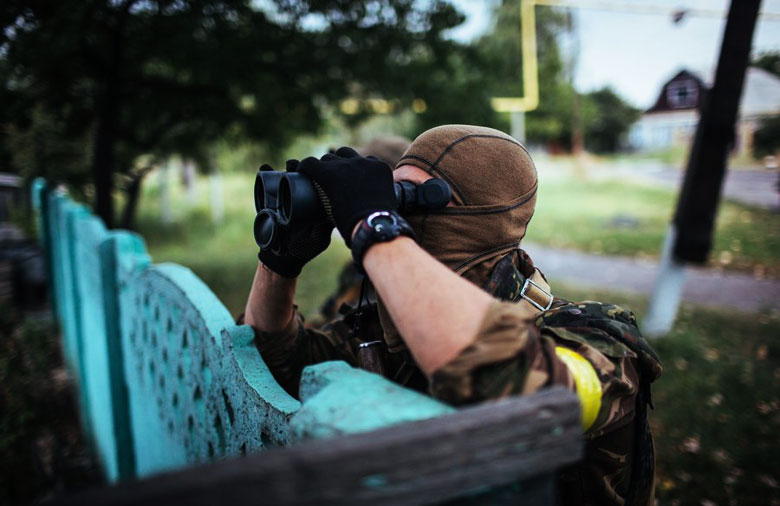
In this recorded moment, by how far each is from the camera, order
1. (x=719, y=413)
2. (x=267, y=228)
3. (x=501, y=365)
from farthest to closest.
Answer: (x=719, y=413), (x=267, y=228), (x=501, y=365)

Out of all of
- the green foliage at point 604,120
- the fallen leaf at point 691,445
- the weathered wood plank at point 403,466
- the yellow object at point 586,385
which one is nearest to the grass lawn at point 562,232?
the green foliage at point 604,120

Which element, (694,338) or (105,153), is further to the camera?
(105,153)

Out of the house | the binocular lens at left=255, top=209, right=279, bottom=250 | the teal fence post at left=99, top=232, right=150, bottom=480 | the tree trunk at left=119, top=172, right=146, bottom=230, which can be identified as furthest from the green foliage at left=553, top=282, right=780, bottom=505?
the tree trunk at left=119, top=172, right=146, bottom=230

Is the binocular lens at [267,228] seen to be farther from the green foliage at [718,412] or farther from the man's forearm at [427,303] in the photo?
the green foliage at [718,412]

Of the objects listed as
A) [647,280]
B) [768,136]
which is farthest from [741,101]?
[647,280]

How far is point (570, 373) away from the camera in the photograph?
1.03 metres

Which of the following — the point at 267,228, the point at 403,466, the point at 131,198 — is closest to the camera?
the point at 403,466

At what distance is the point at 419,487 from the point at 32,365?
15.8 feet

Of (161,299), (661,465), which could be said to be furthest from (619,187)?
(161,299)

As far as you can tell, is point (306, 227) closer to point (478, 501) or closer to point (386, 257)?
point (386, 257)

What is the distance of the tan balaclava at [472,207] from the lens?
1.37 m

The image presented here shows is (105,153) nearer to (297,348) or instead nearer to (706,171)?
(297,348)

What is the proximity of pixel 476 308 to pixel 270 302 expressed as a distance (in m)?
0.85

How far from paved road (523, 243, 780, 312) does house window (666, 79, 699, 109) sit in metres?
1.97
